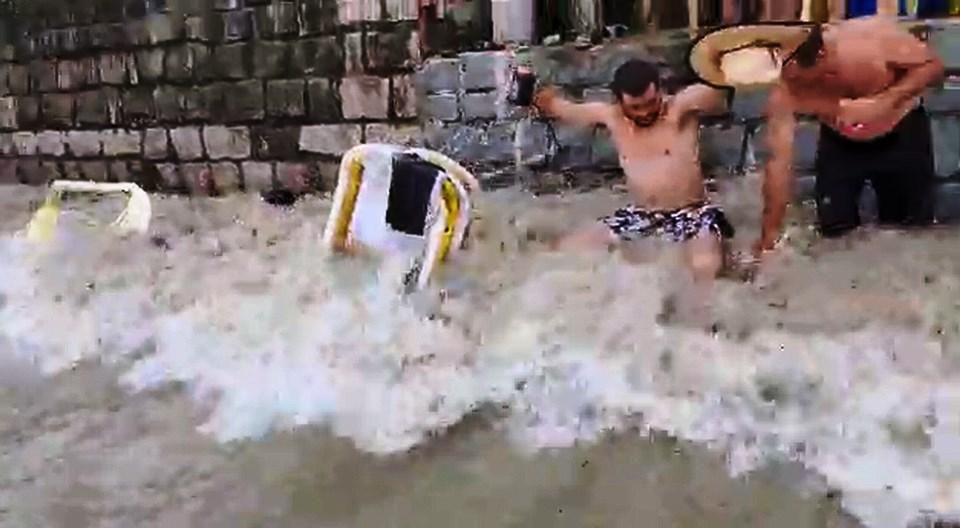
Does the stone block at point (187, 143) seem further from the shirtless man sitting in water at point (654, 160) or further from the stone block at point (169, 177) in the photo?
the shirtless man sitting in water at point (654, 160)

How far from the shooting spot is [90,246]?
94cm

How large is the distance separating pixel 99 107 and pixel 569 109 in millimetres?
854

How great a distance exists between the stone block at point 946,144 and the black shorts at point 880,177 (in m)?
0.02

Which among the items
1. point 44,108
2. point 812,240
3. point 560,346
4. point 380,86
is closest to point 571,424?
point 560,346

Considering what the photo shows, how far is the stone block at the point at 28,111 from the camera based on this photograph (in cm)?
168

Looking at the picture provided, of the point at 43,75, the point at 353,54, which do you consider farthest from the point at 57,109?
the point at 353,54

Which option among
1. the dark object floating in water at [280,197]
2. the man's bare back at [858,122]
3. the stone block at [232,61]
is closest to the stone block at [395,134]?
the dark object floating in water at [280,197]

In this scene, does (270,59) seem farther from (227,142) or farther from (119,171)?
(119,171)

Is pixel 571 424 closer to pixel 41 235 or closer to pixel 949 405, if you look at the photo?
pixel 949 405

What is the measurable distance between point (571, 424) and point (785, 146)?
444mm

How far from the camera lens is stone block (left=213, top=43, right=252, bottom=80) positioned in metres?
1.37

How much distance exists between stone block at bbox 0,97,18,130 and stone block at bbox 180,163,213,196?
1.33 feet

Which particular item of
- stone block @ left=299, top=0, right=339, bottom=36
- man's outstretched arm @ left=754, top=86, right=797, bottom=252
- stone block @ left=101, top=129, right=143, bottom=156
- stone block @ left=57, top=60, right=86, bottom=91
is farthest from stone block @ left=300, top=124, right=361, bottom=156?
man's outstretched arm @ left=754, top=86, right=797, bottom=252

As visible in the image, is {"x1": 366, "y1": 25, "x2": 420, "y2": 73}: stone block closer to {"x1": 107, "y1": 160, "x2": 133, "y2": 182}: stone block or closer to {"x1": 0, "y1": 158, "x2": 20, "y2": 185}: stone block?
{"x1": 107, "y1": 160, "x2": 133, "y2": 182}: stone block
